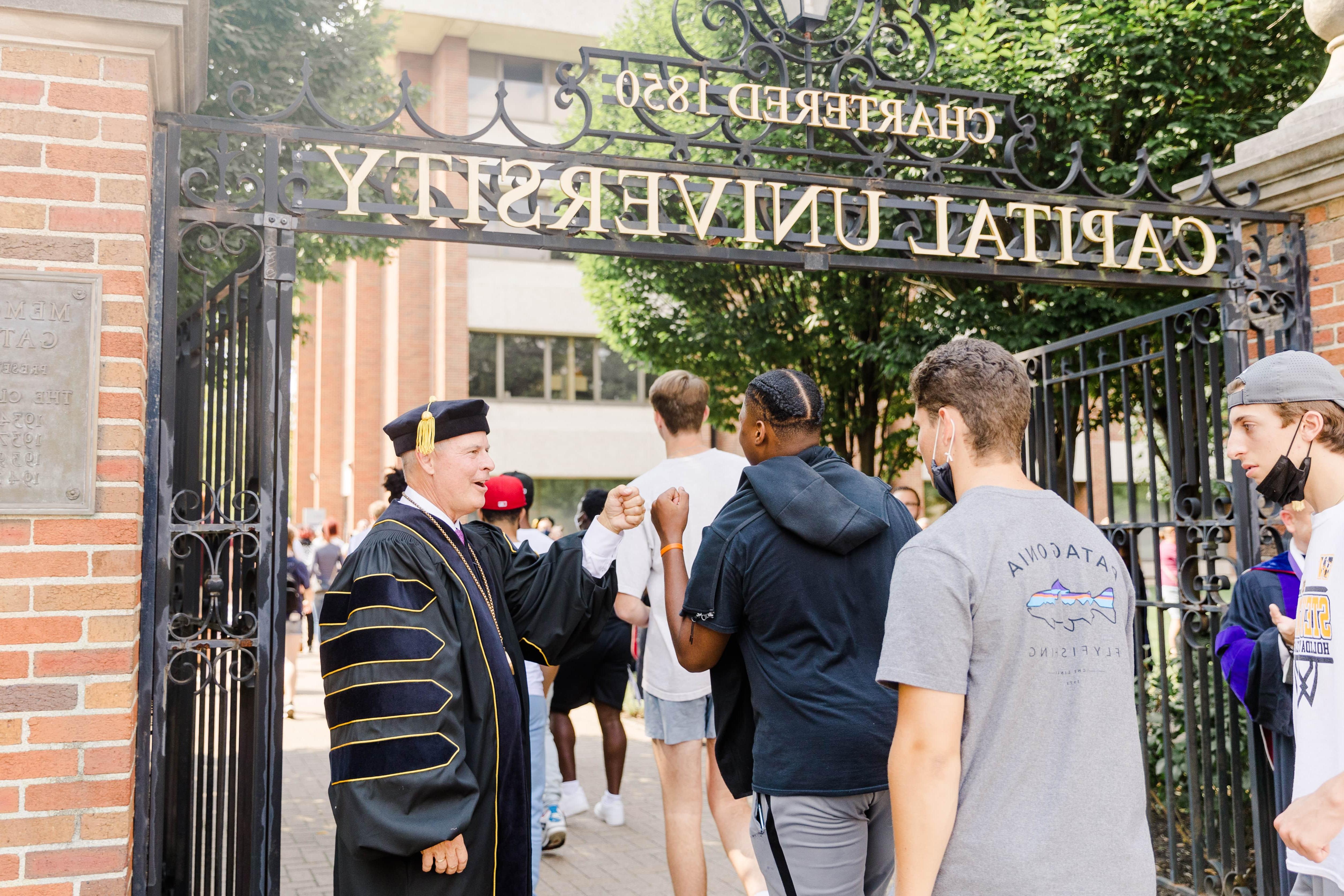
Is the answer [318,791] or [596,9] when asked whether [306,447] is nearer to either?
[596,9]

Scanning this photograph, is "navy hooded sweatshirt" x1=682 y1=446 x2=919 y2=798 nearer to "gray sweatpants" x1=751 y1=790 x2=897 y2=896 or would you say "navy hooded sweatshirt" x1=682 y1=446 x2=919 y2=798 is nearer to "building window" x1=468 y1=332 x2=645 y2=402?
"gray sweatpants" x1=751 y1=790 x2=897 y2=896

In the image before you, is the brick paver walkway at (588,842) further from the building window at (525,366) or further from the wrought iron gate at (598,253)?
the building window at (525,366)

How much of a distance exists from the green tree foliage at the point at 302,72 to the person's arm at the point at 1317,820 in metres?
5.40

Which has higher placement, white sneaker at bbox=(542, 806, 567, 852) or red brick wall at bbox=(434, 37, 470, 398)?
red brick wall at bbox=(434, 37, 470, 398)

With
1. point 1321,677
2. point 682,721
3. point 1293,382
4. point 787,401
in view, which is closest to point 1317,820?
point 1321,677

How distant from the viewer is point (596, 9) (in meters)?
25.2

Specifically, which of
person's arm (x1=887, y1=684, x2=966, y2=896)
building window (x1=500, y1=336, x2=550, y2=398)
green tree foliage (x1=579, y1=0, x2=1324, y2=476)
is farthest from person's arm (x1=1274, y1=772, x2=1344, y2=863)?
building window (x1=500, y1=336, x2=550, y2=398)

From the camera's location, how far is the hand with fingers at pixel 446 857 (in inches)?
113

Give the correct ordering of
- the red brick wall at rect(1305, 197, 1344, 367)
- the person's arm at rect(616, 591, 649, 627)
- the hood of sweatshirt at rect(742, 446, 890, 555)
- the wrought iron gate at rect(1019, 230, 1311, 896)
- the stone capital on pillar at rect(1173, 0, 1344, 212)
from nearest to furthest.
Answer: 1. the hood of sweatshirt at rect(742, 446, 890, 555)
2. the person's arm at rect(616, 591, 649, 627)
3. the stone capital on pillar at rect(1173, 0, 1344, 212)
4. the red brick wall at rect(1305, 197, 1344, 367)
5. the wrought iron gate at rect(1019, 230, 1311, 896)

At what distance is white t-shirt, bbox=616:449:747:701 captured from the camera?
434 centimetres

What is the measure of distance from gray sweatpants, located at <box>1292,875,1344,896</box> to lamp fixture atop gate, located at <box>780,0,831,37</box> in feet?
11.3

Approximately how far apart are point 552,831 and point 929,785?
180 inches

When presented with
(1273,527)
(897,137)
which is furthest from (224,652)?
(1273,527)

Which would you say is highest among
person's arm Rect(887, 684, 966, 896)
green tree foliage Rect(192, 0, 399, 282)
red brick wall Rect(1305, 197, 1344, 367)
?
green tree foliage Rect(192, 0, 399, 282)
